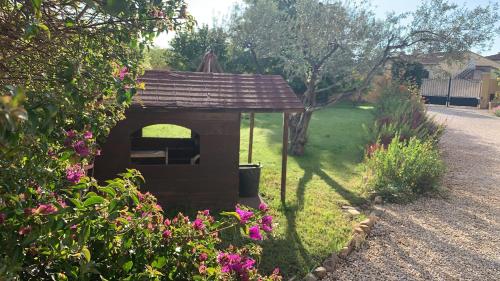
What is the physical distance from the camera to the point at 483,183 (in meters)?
11.4

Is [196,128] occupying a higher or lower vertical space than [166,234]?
higher

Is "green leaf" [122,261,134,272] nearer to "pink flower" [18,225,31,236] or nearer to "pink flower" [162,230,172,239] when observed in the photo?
"pink flower" [162,230,172,239]

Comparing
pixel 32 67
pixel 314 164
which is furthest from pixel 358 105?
pixel 32 67

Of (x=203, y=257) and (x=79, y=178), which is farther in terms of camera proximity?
(x=79, y=178)

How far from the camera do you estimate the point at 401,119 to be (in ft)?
54.9

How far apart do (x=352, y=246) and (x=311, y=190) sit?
3.49 m

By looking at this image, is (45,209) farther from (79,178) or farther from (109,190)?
(79,178)

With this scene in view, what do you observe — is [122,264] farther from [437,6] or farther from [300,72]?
[437,6]

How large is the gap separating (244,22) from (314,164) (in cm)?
924

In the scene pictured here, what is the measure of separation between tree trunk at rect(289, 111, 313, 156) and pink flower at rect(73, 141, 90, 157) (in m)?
11.6

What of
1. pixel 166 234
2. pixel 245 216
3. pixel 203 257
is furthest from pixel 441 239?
pixel 166 234

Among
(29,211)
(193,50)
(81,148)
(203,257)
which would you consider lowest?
(203,257)

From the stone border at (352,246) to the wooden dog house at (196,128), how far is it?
81.1 inches

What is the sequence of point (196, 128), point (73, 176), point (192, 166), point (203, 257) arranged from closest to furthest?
point (203, 257) → point (73, 176) → point (196, 128) → point (192, 166)
